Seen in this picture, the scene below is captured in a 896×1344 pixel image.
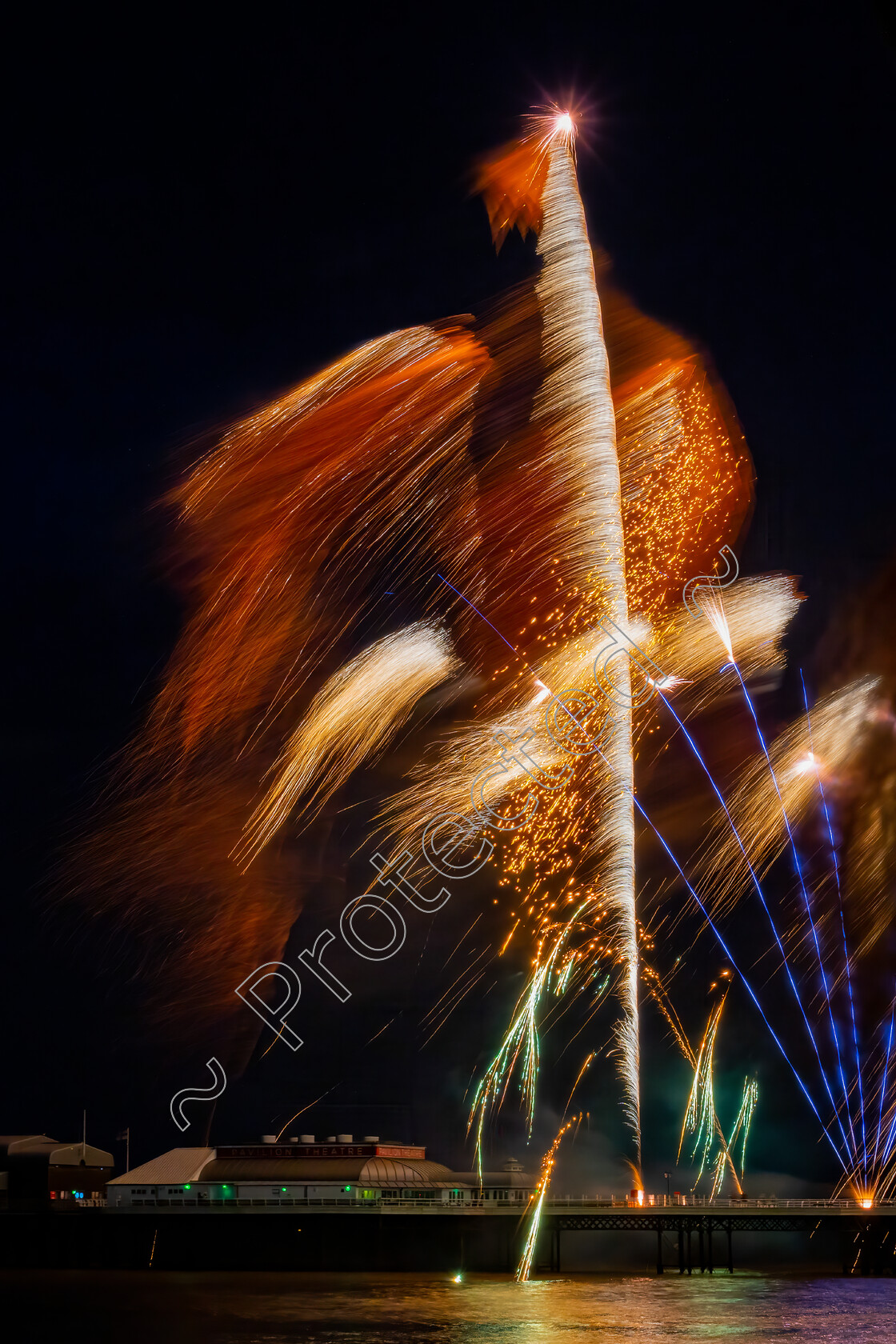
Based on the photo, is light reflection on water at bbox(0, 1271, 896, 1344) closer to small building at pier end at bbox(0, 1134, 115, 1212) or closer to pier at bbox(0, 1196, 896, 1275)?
pier at bbox(0, 1196, 896, 1275)

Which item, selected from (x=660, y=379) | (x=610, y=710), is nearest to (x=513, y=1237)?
(x=610, y=710)

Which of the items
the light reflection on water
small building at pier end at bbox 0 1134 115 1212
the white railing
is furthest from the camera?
small building at pier end at bbox 0 1134 115 1212

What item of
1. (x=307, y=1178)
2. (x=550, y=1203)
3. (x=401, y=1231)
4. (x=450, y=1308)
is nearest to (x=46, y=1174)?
(x=307, y=1178)

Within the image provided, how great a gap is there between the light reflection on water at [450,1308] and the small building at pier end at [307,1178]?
5893mm

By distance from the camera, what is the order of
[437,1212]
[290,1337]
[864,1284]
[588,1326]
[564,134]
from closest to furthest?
[290,1337]
[588,1326]
[564,134]
[864,1284]
[437,1212]

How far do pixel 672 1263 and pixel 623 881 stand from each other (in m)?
26.9

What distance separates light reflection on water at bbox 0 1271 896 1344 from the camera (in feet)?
110

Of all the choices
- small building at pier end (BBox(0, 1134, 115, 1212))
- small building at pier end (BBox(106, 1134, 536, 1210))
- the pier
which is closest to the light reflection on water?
the pier

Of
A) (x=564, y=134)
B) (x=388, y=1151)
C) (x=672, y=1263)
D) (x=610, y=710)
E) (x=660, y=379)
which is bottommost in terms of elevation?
(x=672, y=1263)

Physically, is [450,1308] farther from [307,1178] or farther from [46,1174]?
[46,1174]

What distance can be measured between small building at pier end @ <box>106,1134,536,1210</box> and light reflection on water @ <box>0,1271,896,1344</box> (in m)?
5.89

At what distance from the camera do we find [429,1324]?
116 feet

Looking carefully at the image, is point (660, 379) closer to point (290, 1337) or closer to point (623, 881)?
point (623, 881)

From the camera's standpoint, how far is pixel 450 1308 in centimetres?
3981
